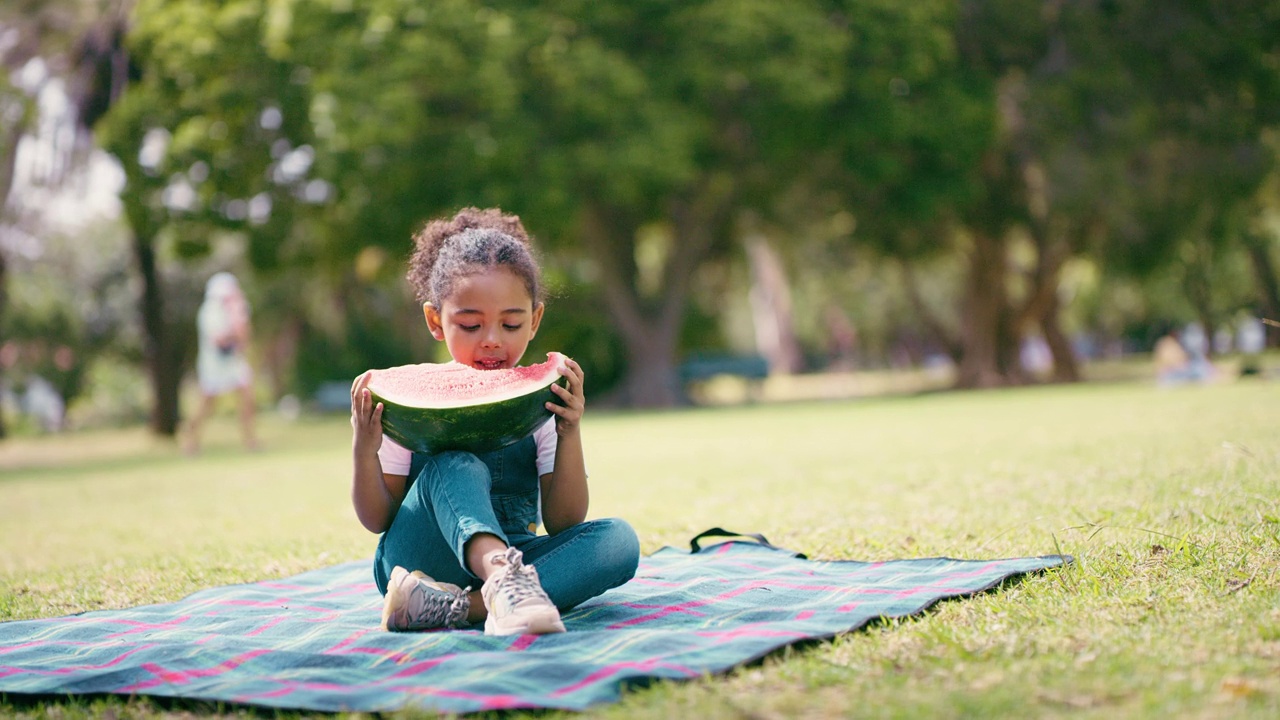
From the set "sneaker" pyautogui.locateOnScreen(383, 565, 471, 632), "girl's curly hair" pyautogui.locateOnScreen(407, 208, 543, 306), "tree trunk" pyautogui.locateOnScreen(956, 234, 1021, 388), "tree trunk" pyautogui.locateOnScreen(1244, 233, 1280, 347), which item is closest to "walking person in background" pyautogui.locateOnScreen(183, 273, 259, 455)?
"girl's curly hair" pyautogui.locateOnScreen(407, 208, 543, 306)

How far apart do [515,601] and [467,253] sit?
115cm

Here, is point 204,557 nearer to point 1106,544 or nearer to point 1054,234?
point 1106,544

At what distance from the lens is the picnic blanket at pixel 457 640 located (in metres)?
2.84

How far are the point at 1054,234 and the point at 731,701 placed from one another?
24.0 metres

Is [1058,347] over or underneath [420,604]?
underneath

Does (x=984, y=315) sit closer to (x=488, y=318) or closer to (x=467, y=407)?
(x=488, y=318)

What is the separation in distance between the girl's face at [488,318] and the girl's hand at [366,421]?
33 cm

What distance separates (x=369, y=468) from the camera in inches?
146

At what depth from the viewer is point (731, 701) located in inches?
104

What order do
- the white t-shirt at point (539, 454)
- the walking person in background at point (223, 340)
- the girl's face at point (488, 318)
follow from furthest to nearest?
the walking person in background at point (223, 340) → the white t-shirt at point (539, 454) → the girl's face at point (488, 318)

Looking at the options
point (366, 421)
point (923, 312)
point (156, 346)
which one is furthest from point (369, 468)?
point (923, 312)

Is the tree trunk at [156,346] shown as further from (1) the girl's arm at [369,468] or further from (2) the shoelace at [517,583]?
(2) the shoelace at [517,583]

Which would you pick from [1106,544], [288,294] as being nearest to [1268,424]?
[1106,544]

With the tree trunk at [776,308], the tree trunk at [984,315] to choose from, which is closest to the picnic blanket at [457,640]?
the tree trunk at [984,315]
